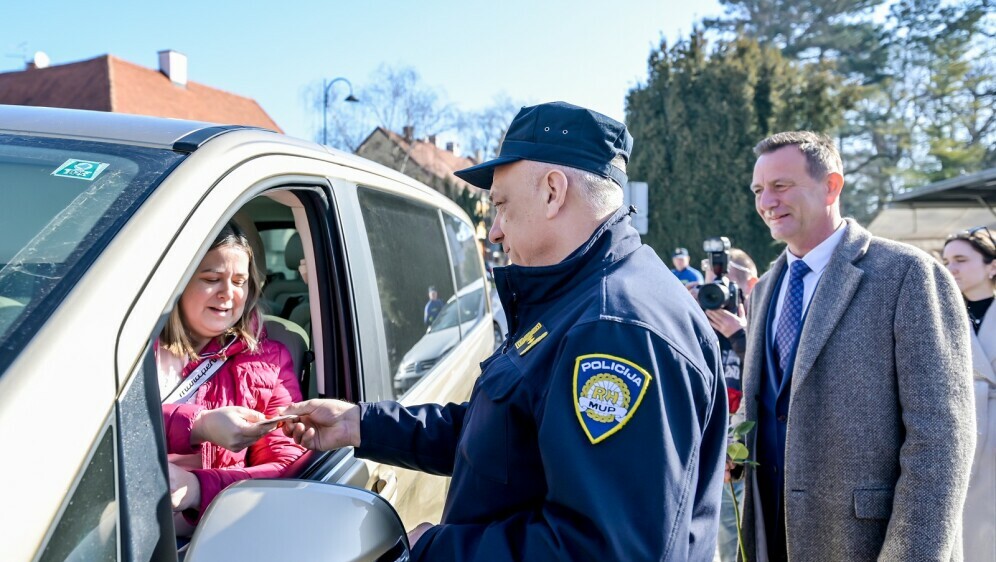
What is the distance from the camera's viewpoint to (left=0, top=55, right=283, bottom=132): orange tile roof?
1182 inches

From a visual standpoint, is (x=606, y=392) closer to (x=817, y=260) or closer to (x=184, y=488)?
(x=184, y=488)

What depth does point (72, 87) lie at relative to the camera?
3109 cm

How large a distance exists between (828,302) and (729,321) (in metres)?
1.12

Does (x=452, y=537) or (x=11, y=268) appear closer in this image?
(x=11, y=268)

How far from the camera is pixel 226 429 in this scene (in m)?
1.58

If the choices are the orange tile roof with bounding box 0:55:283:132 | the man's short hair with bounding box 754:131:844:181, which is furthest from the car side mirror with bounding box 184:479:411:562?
the orange tile roof with bounding box 0:55:283:132

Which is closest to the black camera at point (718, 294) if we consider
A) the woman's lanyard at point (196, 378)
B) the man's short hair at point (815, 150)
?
the man's short hair at point (815, 150)

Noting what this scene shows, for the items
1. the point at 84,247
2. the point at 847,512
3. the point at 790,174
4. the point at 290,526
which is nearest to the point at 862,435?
the point at 847,512

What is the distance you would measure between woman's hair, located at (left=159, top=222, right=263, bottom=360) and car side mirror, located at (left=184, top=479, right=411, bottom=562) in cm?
83

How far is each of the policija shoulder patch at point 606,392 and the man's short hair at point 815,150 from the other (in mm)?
1539

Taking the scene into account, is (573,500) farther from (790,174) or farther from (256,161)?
(790,174)

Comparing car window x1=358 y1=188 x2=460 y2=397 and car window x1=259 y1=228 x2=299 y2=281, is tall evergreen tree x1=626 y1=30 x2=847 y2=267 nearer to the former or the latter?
car window x1=259 y1=228 x2=299 y2=281

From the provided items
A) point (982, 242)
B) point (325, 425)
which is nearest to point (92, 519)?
point (325, 425)

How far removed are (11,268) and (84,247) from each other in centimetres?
14
